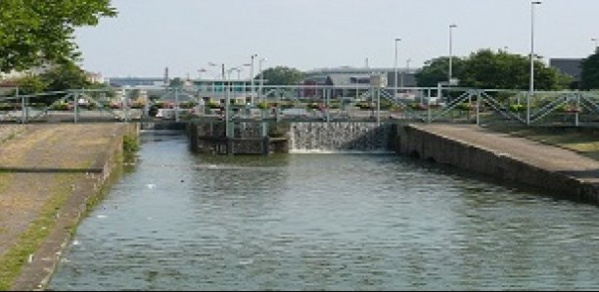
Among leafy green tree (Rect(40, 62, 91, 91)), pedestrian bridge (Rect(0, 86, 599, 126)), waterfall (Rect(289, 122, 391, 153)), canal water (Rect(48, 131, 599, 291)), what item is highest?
leafy green tree (Rect(40, 62, 91, 91))

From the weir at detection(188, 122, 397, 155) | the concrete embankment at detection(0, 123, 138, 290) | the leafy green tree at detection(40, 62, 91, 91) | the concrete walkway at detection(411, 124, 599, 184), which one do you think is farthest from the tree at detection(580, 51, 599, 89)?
the concrete embankment at detection(0, 123, 138, 290)

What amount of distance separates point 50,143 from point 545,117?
2770 centimetres

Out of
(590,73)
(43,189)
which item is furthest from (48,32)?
(590,73)

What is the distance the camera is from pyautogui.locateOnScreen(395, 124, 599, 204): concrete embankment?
42406 mm

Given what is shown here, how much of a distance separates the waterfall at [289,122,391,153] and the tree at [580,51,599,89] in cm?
3565

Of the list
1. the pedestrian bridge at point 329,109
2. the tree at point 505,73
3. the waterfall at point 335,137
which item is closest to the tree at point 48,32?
the pedestrian bridge at point 329,109

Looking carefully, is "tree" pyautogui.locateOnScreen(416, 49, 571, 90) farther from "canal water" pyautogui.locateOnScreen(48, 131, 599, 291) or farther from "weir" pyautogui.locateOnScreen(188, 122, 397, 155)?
"canal water" pyautogui.locateOnScreen(48, 131, 599, 291)

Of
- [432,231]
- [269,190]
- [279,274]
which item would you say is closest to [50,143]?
[269,190]

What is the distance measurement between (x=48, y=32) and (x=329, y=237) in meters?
16.1

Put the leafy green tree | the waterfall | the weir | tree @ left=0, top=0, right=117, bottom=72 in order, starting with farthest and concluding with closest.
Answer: the leafy green tree
the waterfall
the weir
tree @ left=0, top=0, right=117, bottom=72

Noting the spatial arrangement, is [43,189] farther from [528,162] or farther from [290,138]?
[290,138]

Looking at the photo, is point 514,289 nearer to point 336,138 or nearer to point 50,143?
point 50,143

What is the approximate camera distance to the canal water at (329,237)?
25.2 m

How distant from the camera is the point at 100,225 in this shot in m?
33.2
